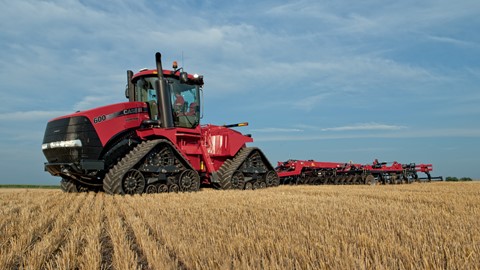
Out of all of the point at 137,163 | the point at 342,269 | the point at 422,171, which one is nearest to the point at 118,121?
the point at 137,163

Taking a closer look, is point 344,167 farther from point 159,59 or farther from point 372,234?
point 372,234

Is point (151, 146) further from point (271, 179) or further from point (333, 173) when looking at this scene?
point (333, 173)

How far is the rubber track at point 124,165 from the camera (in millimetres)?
8664

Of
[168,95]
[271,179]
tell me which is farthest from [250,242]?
[271,179]

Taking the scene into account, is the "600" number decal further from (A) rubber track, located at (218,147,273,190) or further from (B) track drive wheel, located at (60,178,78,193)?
(A) rubber track, located at (218,147,273,190)

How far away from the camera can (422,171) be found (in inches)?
806

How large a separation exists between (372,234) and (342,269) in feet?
4.14

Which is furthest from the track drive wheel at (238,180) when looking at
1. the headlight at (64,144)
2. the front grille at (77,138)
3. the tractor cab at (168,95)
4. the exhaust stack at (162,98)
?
the headlight at (64,144)

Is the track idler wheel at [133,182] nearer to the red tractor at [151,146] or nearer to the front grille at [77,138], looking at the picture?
the red tractor at [151,146]

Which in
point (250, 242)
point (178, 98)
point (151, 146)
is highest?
point (178, 98)

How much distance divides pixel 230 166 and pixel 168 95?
3.00 meters

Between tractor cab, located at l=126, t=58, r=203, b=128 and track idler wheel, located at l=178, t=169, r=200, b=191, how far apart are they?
1.40 m

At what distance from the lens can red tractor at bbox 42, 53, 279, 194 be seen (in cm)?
891

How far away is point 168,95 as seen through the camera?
10445mm
